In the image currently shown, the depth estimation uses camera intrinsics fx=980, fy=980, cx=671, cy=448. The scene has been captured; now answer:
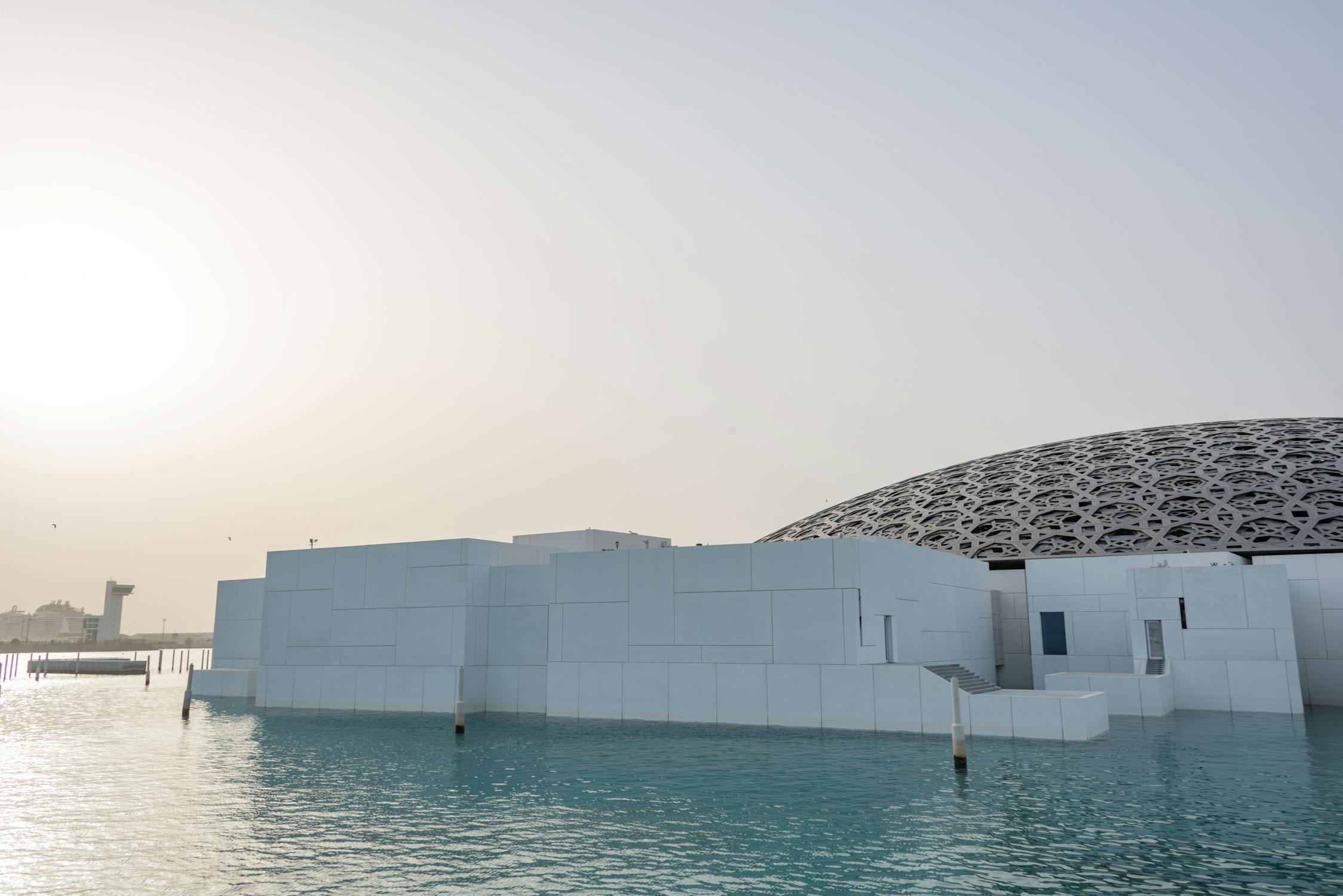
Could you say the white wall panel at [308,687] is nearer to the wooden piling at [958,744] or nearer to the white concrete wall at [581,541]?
the white concrete wall at [581,541]

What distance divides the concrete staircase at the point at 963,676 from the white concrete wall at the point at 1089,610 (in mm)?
5789

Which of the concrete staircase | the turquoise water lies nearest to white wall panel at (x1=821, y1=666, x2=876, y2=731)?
the turquoise water

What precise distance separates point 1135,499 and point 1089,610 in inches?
289

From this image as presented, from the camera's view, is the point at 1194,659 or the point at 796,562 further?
the point at 1194,659

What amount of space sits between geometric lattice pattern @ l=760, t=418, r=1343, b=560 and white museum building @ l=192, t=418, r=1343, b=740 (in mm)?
142

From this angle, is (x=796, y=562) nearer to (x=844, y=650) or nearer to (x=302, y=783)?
(x=844, y=650)

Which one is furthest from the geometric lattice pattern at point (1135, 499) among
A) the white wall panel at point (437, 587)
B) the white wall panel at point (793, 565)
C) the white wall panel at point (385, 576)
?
the white wall panel at point (385, 576)

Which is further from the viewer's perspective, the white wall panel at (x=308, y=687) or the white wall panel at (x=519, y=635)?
the white wall panel at (x=308, y=687)

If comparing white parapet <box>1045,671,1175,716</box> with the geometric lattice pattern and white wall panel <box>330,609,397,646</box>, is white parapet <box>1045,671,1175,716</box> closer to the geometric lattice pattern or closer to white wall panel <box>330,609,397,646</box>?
the geometric lattice pattern

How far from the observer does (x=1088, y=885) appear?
10.8 m

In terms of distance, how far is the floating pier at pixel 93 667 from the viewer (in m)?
67.8

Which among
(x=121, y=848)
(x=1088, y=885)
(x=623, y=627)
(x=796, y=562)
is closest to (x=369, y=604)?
(x=623, y=627)

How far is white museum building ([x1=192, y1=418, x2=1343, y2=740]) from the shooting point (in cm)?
2783

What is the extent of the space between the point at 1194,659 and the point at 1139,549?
22.5 ft
